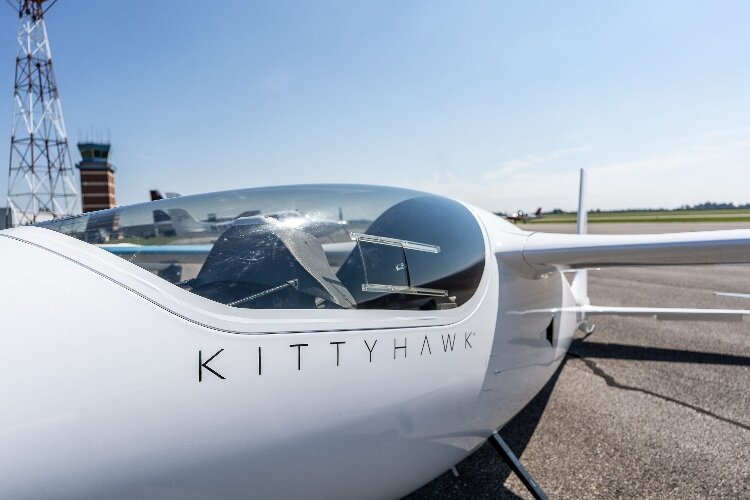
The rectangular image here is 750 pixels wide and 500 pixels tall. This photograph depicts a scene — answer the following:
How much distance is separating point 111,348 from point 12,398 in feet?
0.71

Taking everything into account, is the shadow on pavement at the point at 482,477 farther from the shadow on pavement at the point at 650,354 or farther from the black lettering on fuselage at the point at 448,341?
the shadow on pavement at the point at 650,354

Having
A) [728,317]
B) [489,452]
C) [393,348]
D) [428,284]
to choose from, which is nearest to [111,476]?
[393,348]

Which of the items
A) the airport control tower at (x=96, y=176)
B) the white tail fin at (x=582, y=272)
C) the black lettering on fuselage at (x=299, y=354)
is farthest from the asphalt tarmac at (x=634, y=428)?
the airport control tower at (x=96, y=176)

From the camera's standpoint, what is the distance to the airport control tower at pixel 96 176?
5116 centimetres

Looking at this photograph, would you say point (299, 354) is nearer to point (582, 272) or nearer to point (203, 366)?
point (203, 366)

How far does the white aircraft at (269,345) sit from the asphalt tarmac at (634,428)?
2.12 feet

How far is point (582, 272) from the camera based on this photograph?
534cm

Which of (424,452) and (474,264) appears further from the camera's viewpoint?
(474,264)

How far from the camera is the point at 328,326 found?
151 centimetres

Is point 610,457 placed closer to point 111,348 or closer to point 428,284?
point 428,284

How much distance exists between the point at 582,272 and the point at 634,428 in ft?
7.38

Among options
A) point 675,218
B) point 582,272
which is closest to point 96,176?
point 582,272

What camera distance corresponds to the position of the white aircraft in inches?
42.7

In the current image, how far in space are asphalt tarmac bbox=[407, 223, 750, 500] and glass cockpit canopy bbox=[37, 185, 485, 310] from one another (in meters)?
1.47
